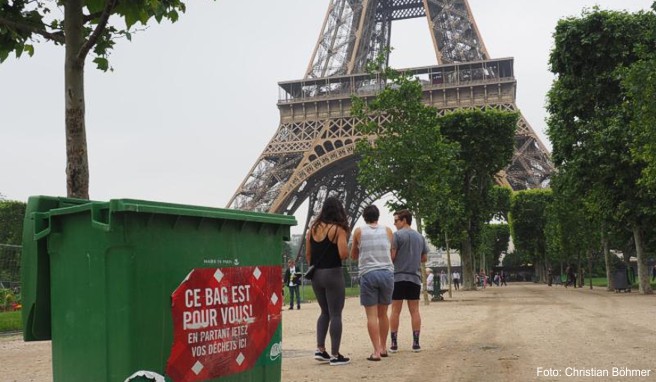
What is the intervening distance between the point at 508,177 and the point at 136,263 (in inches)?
2020

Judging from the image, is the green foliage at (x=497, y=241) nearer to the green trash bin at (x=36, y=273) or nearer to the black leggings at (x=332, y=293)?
the black leggings at (x=332, y=293)

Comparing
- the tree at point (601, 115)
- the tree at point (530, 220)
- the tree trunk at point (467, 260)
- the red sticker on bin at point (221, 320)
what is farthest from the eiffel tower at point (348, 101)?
the red sticker on bin at point (221, 320)

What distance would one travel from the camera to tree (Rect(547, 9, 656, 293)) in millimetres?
24562

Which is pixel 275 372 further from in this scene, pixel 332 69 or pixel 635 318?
pixel 332 69

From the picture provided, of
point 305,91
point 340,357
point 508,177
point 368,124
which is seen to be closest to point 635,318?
point 340,357

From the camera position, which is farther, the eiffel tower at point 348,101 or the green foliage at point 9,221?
the eiffel tower at point 348,101

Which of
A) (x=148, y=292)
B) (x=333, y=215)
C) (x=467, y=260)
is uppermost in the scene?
(x=333, y=215)

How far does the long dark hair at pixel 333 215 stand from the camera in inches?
293

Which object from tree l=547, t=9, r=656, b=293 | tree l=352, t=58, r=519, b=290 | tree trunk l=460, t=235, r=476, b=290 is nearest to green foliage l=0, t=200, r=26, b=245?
tree trunk l=460, t=235, r=476, b=290

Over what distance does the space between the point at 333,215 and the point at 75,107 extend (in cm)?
262

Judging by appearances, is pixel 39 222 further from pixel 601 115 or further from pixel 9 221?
pixel 9 221

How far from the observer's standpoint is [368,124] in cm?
2153

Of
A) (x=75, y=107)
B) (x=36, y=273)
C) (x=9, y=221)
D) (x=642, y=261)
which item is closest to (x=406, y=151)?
(x=642, y=261)

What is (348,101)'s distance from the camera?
2215 inches
